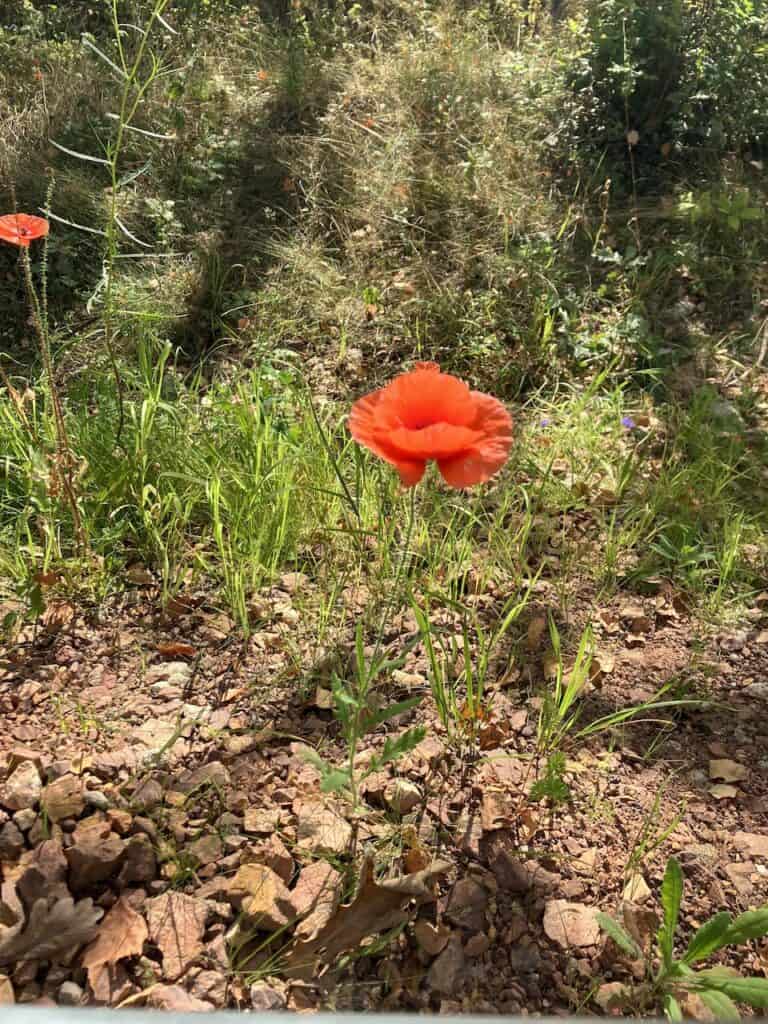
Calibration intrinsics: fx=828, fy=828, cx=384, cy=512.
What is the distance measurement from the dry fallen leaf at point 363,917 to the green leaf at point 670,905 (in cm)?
35

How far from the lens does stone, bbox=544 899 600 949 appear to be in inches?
50.7

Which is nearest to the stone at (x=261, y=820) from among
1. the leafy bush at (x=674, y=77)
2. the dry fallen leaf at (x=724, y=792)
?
the dry fallen leaf at (x=724, y=792)

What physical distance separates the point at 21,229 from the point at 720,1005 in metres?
1.84

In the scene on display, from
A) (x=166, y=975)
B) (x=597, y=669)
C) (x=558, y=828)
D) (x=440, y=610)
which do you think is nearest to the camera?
(x=166, y=975)

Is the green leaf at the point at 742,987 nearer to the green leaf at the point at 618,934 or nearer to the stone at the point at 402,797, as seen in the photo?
the green leaf at the point at 618,934

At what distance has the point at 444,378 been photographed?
1.23m

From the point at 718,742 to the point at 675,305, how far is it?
1.83m

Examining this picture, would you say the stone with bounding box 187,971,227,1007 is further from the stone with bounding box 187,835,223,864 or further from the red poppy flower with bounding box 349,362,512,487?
the red poppy flower with bounding box 349,362,512,487

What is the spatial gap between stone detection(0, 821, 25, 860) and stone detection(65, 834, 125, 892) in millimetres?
86

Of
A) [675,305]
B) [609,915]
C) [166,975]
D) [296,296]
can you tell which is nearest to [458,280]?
[296,296]

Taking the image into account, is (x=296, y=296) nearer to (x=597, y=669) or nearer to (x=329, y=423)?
(x=329, y=423)

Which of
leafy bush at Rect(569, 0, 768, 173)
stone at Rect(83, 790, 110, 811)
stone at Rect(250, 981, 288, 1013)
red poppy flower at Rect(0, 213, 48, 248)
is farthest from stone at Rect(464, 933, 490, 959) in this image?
leafy bush at Rect(569, 0, 768, 173)

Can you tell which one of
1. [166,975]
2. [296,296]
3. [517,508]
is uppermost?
[296,296]

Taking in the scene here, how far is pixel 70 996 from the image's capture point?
46.0 inches
